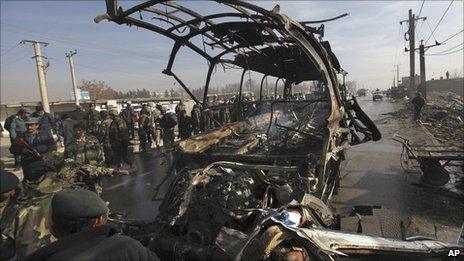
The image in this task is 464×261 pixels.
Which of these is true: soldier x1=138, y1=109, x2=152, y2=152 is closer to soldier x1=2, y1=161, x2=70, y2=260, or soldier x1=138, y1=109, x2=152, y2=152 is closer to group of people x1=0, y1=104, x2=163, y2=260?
group of people x1=0, y1=104, x2=163, y2=260

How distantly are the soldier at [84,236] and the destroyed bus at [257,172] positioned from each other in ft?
4.45

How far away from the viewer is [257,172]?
4.38 meters

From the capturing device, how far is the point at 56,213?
6.36ft

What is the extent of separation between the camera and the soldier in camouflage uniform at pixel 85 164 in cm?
562

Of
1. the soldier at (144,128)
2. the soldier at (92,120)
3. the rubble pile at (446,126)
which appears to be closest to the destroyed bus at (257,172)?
the soldier at (92,120)

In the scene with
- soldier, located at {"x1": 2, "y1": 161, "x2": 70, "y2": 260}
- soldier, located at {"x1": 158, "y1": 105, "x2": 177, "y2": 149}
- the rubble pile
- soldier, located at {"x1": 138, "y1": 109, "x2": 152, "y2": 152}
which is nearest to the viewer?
soldier, located at {"x1": 2, "y1": 161, "x2": 70, "y2": 260}

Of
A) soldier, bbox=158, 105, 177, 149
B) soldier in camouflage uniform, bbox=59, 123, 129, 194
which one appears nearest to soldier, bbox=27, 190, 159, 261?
soldier in camouflage uniform, bbox=59, 123, 129, 194

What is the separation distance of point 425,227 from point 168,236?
13.0ft

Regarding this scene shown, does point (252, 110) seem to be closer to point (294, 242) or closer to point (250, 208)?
point (250, 208)

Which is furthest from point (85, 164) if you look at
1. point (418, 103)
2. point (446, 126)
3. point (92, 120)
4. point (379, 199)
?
point (418, 103)

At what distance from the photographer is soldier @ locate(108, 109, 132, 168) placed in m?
10.1

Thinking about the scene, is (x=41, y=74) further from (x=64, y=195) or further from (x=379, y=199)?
(x=64, y=195)

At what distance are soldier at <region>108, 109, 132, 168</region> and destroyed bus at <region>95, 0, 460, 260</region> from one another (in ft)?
11.2

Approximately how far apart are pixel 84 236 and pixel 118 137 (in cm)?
865
